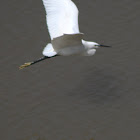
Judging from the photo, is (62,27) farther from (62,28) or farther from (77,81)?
(77,81)

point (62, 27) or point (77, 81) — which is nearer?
point (62, 27)

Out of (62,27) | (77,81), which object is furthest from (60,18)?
(77,81)

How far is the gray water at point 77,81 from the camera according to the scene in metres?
5.29

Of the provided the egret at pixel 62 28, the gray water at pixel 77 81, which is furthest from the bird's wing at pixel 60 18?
the gray water at pixel 77 81

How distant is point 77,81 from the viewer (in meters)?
5.98

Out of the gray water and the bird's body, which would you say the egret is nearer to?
the bird's body

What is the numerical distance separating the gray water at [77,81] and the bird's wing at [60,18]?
3.69 ft

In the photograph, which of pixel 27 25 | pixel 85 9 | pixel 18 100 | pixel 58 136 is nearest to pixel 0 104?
pixel 18 100

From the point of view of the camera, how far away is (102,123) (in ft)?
17.3

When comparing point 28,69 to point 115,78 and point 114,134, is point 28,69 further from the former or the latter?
point 114,134

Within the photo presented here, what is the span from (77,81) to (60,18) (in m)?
1.26

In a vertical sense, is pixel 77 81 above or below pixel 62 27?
below

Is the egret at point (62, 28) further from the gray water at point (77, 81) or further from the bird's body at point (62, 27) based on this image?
the gray water at point (77, 81)

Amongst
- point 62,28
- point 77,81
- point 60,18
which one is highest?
point 60,18
